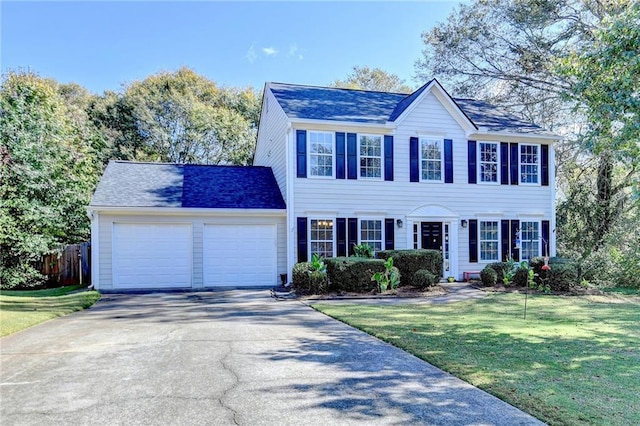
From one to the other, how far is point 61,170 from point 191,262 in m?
7.78

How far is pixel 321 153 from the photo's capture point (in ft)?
46.7

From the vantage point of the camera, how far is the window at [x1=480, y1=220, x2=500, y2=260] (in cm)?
1562

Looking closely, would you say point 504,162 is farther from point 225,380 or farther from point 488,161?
point 225,380

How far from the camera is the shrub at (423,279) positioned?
40.6 ft

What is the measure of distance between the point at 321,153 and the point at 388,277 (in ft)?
15.9

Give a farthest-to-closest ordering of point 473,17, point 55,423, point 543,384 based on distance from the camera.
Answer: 1. point 473,17
2. point 543,384
3. point 55,423

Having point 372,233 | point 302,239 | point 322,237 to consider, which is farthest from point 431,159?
point 302,239

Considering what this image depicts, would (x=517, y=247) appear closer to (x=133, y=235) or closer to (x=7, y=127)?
(x=133, y=235)

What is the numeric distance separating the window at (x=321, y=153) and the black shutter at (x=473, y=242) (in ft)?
18.9

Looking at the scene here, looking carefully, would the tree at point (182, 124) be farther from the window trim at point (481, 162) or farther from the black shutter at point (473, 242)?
the black shutter at point (473, 242)

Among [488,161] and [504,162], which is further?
[504,162]

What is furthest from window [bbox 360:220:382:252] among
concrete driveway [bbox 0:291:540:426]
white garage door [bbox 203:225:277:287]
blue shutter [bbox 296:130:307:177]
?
concrete driveway [bbox 0:291:540:426]

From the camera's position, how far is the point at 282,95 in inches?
628

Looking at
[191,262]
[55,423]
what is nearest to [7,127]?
[191,262]
